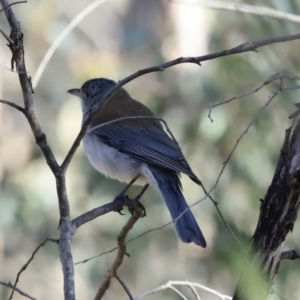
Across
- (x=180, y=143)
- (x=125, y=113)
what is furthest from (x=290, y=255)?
(x=180, y=143)

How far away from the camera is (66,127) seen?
18.4 feet

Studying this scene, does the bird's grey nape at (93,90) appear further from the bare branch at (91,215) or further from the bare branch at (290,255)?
the bare branch at (290,255)

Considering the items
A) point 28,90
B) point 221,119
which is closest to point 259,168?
point 221,119

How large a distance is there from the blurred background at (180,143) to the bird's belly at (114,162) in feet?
3.71

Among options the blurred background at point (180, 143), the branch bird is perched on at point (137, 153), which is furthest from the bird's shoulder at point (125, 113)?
the blurred background at point (180, 143)

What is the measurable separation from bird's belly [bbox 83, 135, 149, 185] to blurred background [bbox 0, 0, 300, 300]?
3.71 ft

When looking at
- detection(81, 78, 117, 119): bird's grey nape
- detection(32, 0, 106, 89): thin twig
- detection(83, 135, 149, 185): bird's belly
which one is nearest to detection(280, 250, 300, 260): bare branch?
detection(32, 0, 106, 89): thin twig

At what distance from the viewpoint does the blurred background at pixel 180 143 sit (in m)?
5.04

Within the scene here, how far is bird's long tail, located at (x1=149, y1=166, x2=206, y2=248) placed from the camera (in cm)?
283

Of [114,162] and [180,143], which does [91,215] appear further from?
[180,143]

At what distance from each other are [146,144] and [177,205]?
26.4 inches

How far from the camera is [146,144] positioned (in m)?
3.86

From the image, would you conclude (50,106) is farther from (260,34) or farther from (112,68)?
(260,34)

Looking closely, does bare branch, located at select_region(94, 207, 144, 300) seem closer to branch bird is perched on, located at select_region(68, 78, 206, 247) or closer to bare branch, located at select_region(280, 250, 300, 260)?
branch bird is perched on, located at select_region(68, 78, 206, 247)
